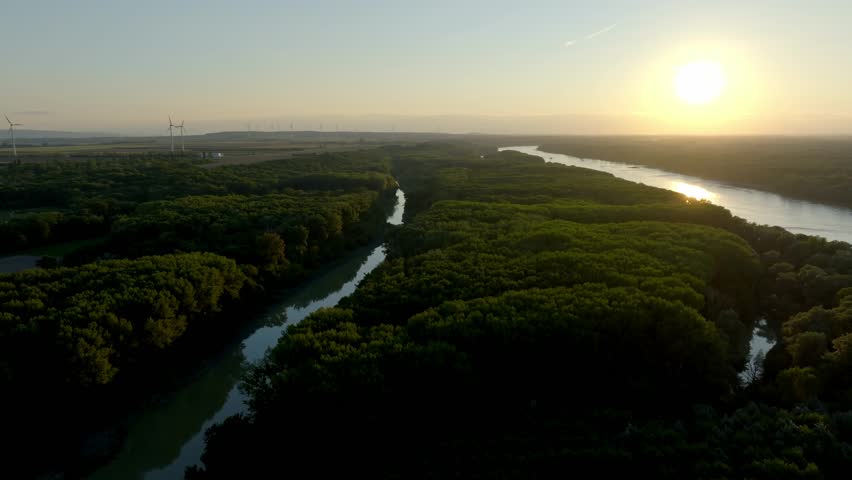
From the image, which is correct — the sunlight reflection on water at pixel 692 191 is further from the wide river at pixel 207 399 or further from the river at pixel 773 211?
the wide river at pixel 207 399

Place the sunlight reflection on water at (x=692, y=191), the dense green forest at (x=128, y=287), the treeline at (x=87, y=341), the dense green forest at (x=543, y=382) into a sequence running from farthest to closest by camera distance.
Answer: the sunlight reflection on water at (x=692, y=191)
the dense green forest at (x=128, y=287)
the treeline at (x=87, y=341)
the dense green forest at (x=543, y=382)

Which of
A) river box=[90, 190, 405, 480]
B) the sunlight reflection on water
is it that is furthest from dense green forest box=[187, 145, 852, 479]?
the sunlight reflection on water

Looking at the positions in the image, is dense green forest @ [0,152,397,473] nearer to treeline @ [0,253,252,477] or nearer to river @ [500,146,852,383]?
treeline @ [0,253,252,477]

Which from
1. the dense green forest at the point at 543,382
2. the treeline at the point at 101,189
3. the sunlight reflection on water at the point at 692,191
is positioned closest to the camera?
the dense green forest at the point at 543,382

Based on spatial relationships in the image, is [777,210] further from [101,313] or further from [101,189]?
[101,189]

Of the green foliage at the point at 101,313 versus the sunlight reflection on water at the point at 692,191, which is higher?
the green foliage at the point at 101,313

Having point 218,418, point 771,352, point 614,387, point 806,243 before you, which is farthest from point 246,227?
point 806,243

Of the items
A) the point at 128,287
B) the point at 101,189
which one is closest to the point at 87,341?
the point at 128,287

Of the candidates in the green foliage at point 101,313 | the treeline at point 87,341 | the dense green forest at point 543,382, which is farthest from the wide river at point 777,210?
the treeline at point 87,341

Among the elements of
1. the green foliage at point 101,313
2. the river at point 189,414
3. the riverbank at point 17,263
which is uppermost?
the green foliage at point 101,313
